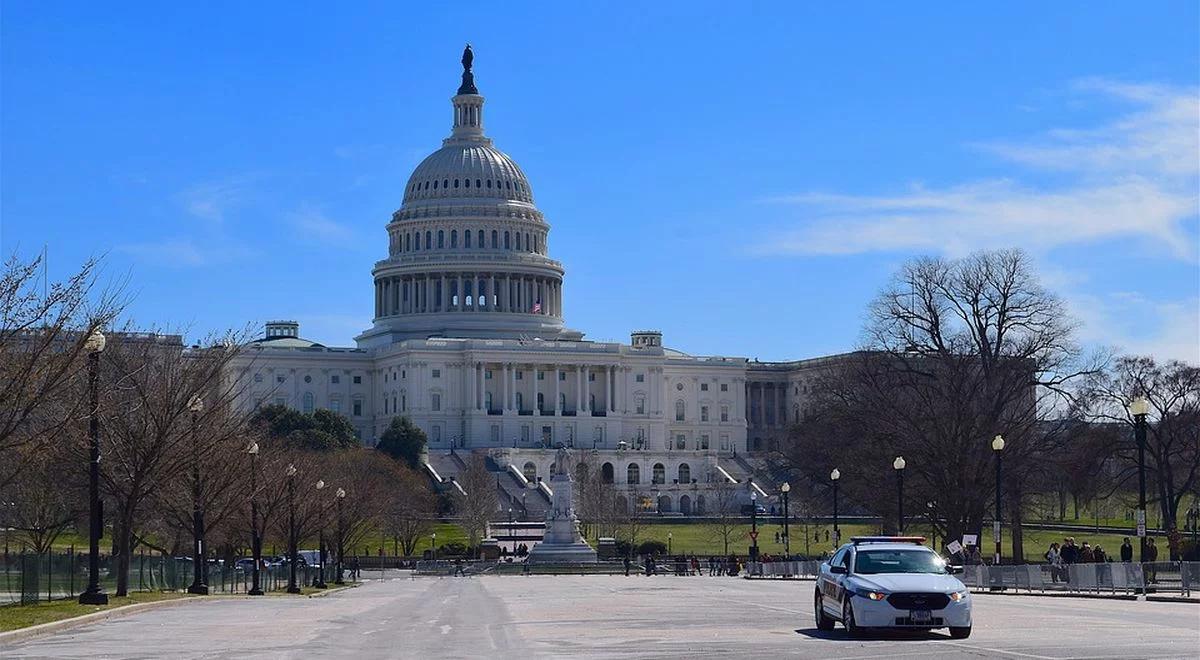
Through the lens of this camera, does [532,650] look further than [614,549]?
No

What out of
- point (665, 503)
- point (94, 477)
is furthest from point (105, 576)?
point (665, 503)

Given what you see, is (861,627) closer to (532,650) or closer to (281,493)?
(532,650)

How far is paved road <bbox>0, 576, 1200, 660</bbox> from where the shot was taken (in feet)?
88.6

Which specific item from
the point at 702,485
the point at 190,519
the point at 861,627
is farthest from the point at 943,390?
the point at 702,485

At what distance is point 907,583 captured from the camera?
30.1 m

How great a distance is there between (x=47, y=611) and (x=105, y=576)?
16.2 m

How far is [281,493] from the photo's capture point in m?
79.1

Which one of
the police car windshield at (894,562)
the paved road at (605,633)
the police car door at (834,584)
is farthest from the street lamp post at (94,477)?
the police car windshield at (894,562)

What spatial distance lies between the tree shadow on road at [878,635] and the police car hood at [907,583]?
70 cm

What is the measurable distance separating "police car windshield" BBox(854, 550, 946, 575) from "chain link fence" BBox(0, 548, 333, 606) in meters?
20.5

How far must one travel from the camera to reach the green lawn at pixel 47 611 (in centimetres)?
3416

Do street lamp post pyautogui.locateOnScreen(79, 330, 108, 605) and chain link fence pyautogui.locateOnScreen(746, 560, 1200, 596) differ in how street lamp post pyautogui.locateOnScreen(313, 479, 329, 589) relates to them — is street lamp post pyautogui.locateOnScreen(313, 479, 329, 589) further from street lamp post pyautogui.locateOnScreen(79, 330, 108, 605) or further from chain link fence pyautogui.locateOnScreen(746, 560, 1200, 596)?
street lamp post pyautogui.locateOnScreen(79, 330, 108, 605)

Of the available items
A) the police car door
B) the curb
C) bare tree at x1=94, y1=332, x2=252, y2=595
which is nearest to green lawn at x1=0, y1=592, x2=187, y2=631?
the curb

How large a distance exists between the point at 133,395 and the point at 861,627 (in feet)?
118
